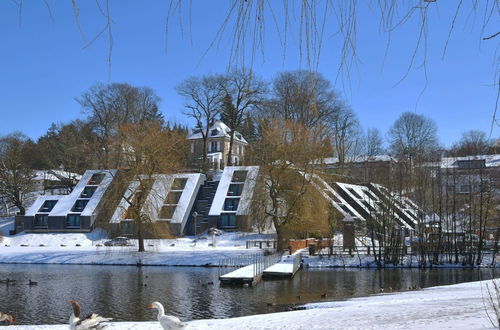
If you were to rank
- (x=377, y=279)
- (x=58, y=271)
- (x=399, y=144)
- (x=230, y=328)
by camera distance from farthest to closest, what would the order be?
(x=399, y=144)
(x=58, y=271)
(x=377, y=279)
(x=230, y=328)

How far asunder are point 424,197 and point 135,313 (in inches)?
933

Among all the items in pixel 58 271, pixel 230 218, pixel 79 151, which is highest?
pixel 79 151

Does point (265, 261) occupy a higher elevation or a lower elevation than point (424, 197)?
lower

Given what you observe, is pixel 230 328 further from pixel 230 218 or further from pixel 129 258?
pixel 230 218

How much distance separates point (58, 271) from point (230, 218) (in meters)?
17.6

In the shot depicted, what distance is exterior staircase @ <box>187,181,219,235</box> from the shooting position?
4562 cm

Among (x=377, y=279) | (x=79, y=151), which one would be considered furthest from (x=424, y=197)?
(x=79, y=151)

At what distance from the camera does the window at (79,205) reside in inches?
1892

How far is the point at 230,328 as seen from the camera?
11.6 m

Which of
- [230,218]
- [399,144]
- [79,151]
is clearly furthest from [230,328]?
[399,144]

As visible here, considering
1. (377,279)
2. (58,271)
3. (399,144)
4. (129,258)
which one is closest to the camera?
(377,279)

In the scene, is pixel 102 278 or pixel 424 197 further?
pixel 424 197

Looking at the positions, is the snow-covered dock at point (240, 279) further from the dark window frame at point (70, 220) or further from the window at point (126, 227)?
the dark window frame at point (70, 220)

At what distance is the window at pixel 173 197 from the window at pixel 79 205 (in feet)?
27.4
